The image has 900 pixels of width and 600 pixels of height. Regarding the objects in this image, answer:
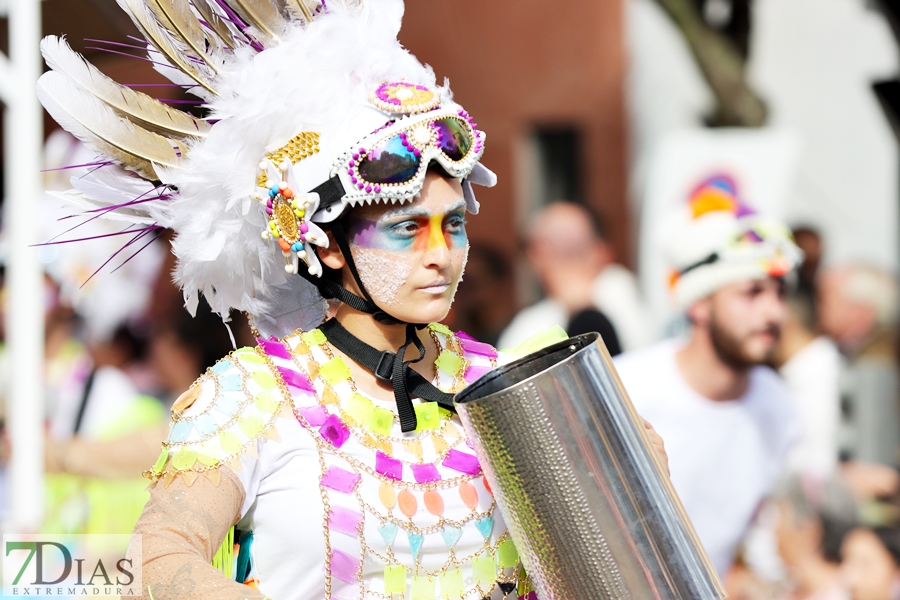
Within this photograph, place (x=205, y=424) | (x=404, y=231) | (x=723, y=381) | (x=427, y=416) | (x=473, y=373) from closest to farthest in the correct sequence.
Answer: (x=205, y=424), (x=404, y=231), (x=427, y=416), (x=473, y=373), (x=723, y=381)

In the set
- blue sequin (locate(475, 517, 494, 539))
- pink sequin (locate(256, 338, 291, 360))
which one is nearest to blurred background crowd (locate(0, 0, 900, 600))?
pink sequin (locate(256, 338, 291, 360))

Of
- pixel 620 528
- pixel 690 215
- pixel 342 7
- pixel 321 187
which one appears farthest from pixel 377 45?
pixel 690 215

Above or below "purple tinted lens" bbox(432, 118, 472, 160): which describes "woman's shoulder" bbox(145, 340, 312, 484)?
below

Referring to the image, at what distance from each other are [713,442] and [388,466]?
2658 mm

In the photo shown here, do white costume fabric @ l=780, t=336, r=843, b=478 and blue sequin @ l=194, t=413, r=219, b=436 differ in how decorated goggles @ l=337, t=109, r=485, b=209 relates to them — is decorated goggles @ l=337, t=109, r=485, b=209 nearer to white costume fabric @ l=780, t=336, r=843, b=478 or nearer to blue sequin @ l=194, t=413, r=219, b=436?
blue sequin @ l=194, t=413, r=219, b=436

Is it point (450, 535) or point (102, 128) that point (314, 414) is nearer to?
point (450, 535)

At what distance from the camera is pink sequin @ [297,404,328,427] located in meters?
2.47

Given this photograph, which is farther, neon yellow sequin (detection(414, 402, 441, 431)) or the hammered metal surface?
neon yellow sequin (detection(414, 402, 441, 431))

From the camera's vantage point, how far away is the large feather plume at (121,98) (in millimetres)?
2566

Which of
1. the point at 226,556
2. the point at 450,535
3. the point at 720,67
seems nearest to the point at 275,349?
the point at 226,556

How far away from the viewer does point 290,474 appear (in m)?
2.42

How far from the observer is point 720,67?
927 cm

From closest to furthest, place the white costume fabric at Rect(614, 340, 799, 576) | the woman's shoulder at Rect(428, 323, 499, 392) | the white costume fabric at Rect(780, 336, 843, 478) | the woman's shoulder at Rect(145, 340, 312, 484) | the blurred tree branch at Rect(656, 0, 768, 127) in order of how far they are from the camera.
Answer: the woman's shoulder at Rect(145, 340, 312, 484), the woman's shoulder at Rect(428, 323, 499, 392), the white costume fabric at Rect(614, 340, 799, 576), the white costume fabric at Rect(780, 336, 843, 478), the blurred tree branch at Rect(656, 0, 768, 127)

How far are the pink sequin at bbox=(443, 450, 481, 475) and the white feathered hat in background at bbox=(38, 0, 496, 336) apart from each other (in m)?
0.50
